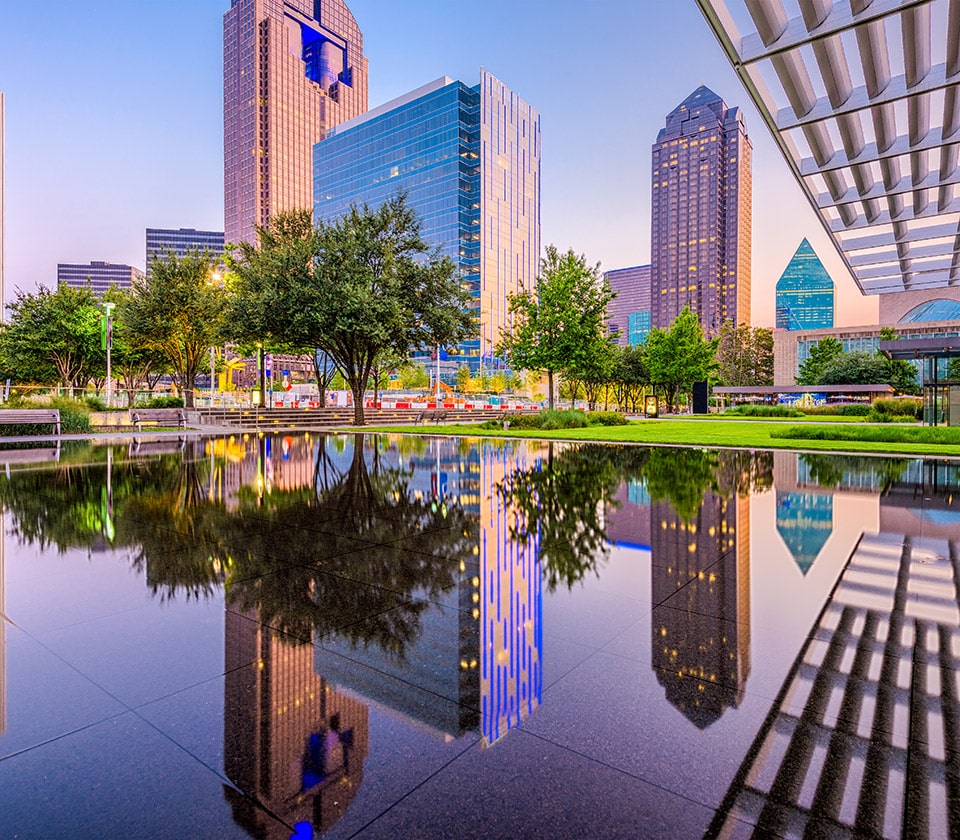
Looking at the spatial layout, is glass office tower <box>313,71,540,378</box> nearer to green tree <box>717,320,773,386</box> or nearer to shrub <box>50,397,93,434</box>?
green tree <box>717,320,773,386</box>

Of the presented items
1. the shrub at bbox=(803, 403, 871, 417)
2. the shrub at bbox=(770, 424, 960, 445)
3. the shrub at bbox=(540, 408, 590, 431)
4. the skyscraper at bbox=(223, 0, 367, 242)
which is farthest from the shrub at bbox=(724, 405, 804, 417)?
the skyscraper at bbox=(223, 0, 367, 242)

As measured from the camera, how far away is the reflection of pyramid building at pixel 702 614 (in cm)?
317

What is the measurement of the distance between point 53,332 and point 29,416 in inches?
951

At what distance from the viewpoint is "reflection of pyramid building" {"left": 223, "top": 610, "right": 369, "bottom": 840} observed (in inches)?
87.4

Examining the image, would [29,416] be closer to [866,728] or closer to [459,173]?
[866,728]

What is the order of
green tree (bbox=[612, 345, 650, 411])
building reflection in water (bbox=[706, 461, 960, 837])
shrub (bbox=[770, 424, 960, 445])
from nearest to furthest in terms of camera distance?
building reflection in water (bbox=[706, 461, 960, 837])
shrub (bbox=[770, 424, 960, 445])
green tree (bbox=[612, 345, 650, 411])

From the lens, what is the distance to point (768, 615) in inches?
169

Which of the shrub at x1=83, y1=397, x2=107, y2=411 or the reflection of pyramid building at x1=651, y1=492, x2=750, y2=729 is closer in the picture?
the reflection of pyramid building at x1=651, y1=492, x2=750, y2=729

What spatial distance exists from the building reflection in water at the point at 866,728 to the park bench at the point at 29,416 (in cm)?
2765

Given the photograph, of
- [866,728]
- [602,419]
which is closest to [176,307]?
[602,419]

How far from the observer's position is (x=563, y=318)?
3200 cm

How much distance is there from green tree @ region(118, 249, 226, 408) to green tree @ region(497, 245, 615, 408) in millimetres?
19095

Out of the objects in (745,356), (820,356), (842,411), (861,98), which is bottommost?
(842,411)

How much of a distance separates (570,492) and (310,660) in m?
7.19
